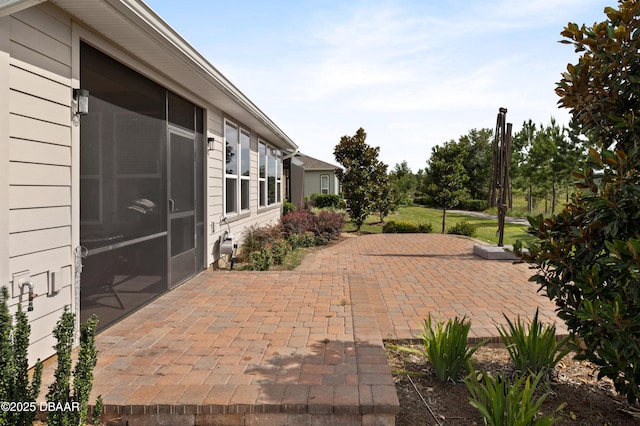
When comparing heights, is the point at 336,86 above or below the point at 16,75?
above

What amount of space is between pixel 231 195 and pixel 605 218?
280 inches

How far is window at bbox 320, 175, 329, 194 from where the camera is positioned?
113ft

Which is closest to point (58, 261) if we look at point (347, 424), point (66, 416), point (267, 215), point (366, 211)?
point (66, 416)

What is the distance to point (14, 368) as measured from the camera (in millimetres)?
2084

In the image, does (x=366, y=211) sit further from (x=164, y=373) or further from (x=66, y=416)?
(x=66, y=416)

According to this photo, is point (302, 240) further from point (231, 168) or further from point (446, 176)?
point (446, 176)

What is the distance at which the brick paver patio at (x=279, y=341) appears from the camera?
2.70 meters

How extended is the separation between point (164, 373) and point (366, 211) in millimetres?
13873

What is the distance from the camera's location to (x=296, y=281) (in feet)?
21.8

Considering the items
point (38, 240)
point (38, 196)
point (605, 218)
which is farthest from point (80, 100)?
point (605, 218)

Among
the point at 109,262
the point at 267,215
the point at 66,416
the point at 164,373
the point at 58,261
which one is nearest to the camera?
the point at 66,416

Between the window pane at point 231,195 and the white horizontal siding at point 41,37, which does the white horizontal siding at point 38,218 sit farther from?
the window pane at point 231,195

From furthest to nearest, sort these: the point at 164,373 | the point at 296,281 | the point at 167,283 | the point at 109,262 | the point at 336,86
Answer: the point at 336,86, the point at 296,281, the point at 167,283, the point at 109,262, the point at 164,373

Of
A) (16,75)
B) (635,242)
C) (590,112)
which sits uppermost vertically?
(16,75)
